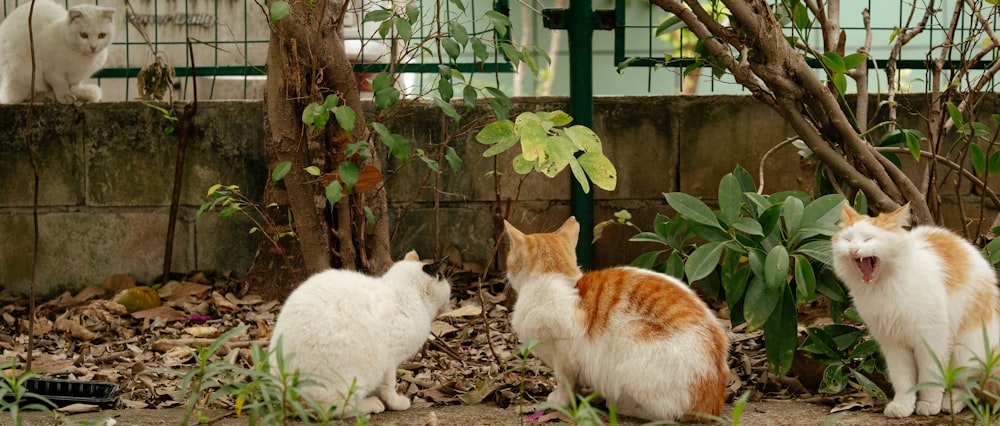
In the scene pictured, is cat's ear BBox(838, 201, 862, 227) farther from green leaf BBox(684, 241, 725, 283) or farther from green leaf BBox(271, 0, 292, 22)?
green leaf BBox(271, 0, 292, 22)

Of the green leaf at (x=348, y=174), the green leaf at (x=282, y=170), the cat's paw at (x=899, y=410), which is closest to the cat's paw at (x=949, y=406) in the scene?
the cat's paw at (x=899, y=410)

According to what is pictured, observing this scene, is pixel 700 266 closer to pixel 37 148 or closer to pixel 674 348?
pixel 674 348

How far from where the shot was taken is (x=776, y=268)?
12.7 ft

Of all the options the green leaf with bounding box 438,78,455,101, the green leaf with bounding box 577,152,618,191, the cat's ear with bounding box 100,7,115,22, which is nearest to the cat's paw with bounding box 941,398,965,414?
the green leaf with bounding box 577,152,618,191

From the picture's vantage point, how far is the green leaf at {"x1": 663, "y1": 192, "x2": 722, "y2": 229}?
4164 millimetres

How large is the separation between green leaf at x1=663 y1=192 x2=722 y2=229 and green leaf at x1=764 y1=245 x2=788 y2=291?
31cm

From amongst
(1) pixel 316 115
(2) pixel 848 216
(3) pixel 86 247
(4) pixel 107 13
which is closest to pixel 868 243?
(2) pixel 848 216

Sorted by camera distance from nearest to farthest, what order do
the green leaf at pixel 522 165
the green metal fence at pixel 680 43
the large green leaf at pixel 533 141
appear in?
1. the large green leaf at pixel 533 141
2. the green leaf at pixel 522 165
3. the green metal fence at pixel 680 43

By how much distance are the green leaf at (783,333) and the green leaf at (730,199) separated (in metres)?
0.36

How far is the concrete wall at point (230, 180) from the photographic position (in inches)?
234

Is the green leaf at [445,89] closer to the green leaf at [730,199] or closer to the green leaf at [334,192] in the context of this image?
the green leaf at [334,192]

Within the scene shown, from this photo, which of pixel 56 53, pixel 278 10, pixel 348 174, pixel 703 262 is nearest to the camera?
pixel 278 10

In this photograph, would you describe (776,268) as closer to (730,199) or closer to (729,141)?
(730,199)

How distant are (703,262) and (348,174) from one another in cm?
146
